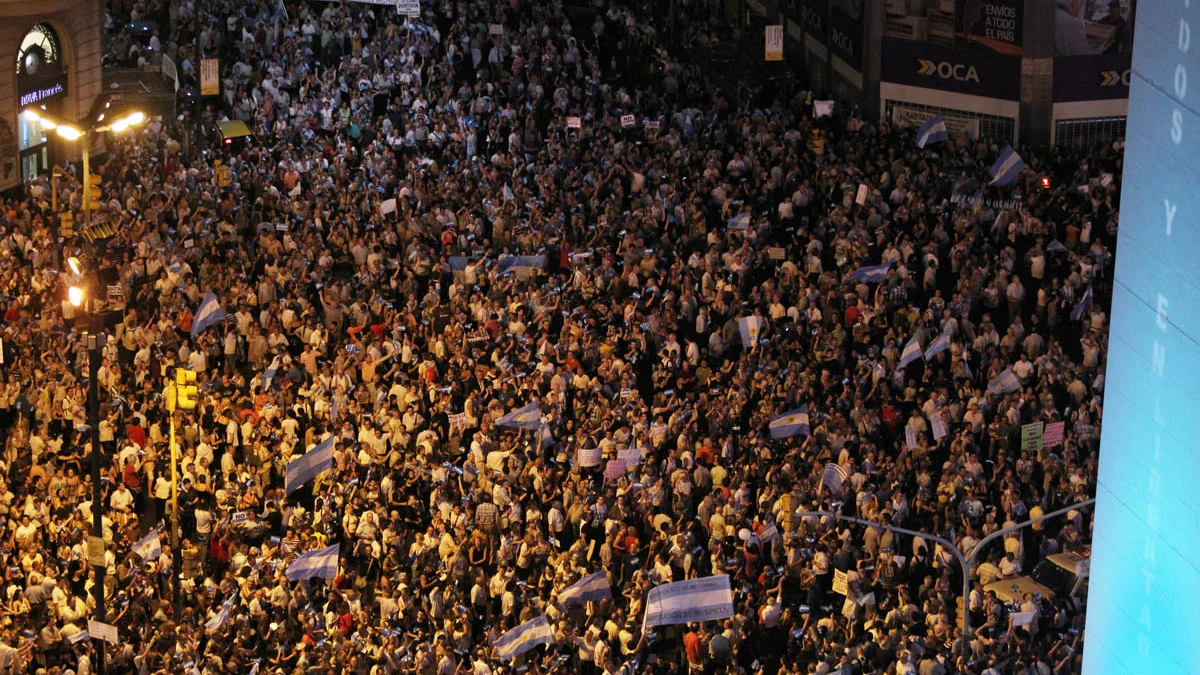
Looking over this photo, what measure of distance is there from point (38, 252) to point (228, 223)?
158 inches

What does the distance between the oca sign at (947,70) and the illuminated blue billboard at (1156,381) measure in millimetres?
39561

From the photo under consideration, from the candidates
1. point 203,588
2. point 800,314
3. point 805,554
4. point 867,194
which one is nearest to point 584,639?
point 805,554

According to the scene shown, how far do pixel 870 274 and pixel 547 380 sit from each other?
711 centimetres

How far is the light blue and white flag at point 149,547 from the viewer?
106ft

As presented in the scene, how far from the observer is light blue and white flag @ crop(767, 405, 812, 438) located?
3494 centimetres

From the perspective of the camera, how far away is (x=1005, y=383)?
3603 cm

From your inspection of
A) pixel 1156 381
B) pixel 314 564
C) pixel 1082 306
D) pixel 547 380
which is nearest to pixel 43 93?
pixel 547 380

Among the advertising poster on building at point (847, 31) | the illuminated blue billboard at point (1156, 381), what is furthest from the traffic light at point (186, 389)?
the advertising poster on building at point (847, 31)

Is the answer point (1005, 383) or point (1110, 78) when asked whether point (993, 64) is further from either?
point (1005, 383)

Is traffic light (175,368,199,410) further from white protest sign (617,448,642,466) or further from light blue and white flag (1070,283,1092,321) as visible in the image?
light blue and white flag (1070,283,1092,321)

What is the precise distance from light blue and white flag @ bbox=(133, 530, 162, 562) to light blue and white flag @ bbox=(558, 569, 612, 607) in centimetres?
628

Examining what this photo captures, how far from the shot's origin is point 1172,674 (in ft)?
47.3

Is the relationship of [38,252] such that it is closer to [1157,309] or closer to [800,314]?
[800,314]

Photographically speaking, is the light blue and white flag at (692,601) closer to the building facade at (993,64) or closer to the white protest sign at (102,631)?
the white protest sign at (102,631)
